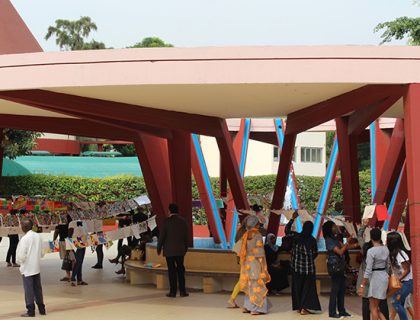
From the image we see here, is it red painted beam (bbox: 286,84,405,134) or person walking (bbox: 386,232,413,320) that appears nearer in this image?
person walking (bbox: 386,232,413,320)

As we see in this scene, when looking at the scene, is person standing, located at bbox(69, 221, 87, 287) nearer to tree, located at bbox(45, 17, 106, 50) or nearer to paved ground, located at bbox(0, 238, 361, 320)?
paved ground, located at bbox(0, 238, 361, 320)

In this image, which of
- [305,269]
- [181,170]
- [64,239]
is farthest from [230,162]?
[305,269]

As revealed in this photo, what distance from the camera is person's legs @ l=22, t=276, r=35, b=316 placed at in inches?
458

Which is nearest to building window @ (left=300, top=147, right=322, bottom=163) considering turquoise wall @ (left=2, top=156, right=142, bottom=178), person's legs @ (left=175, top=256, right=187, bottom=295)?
turquoise wall @ (left=2, top=156, right=142, bottom=178)

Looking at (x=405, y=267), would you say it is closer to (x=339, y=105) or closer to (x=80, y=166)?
(x=339, y=105)

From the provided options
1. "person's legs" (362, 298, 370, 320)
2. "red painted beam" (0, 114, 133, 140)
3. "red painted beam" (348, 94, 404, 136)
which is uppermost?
"red painted beam" (0, 114, 133, 140)

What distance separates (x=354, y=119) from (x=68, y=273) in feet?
21.1

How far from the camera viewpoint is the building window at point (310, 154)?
49.0 meters

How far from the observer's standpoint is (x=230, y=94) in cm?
1192

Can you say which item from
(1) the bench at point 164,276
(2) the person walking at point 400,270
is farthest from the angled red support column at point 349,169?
(2) the person walking at point 400,270

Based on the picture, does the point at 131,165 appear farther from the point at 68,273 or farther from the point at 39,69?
the point at 39,69

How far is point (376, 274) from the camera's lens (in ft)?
32.9

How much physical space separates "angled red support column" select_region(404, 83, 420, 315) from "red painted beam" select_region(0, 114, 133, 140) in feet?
25.0

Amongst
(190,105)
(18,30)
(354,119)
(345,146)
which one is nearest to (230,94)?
(190,105)
